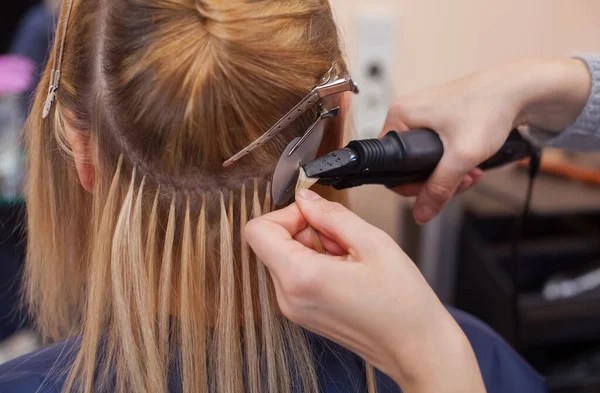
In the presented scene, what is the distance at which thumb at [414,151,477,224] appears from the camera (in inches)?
28.1

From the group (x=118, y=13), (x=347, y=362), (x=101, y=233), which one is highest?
(x=118, y=13)

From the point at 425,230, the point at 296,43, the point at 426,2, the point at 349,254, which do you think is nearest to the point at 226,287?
the point at 349,254

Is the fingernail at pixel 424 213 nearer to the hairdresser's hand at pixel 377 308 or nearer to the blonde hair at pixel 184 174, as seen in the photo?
the blonde hair at pixel 184 174

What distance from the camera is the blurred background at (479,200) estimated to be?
122 centimetres

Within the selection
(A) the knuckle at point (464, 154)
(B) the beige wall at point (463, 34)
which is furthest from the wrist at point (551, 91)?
(B) the beige wall at point (463, 34)

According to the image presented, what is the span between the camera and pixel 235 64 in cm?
52

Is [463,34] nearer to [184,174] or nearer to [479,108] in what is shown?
[479,108]

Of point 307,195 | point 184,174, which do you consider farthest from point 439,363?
point 184,174

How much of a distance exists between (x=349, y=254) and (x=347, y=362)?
255 mm

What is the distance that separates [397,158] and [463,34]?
1211 millimetres

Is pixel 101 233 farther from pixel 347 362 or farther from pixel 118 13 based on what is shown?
pixel 347 362

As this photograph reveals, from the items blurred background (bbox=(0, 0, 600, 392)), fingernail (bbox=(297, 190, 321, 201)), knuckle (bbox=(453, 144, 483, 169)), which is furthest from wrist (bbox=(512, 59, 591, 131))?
fingernail (bbox=(297, 190, 321, 201))

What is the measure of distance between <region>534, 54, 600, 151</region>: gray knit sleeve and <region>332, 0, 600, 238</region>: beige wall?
805 mm

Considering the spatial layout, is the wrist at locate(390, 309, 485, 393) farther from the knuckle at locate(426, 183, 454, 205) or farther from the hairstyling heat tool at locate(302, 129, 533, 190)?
the knuckle at locate(426, 183, 454, 205)
